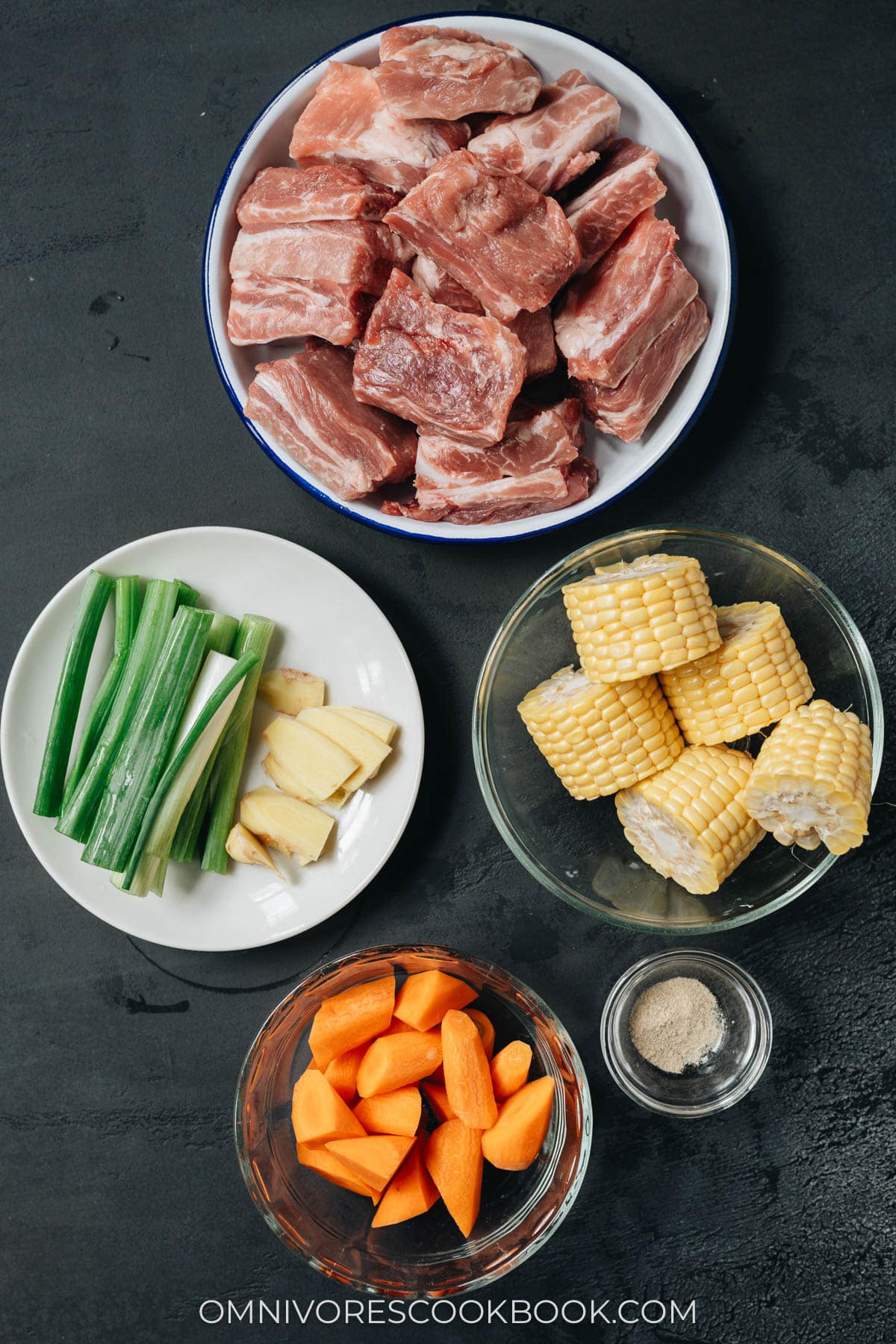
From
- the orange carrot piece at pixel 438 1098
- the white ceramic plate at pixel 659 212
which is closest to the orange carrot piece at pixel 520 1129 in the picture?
the orange carrot piece at pixel 438 1098

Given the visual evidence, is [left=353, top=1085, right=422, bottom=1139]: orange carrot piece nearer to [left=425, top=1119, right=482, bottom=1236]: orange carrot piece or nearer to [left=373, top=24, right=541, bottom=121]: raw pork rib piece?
[left=425, top=1119, right=482, bottom=1236]: orange carrot piece

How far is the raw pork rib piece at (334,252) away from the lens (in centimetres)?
199

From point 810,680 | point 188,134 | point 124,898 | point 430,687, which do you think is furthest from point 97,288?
point 810,680

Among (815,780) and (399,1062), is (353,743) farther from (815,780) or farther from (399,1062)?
(815,780)

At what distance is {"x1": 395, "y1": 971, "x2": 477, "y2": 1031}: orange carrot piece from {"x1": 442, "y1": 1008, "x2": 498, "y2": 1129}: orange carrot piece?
51mm

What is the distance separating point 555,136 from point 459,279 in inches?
14.2

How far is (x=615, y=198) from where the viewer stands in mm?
1947

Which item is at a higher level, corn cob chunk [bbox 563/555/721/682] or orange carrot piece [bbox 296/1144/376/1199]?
corn cob chunk [bbox 563/555/721/682]

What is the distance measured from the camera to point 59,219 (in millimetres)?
2285

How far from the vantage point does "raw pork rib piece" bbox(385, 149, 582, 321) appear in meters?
1.90

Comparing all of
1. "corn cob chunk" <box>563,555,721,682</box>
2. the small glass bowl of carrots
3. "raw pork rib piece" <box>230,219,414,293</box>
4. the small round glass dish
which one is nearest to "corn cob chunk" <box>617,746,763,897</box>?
"corn cob chunk" <box>563,555,721,682</box>

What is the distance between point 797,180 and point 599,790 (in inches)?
60.3

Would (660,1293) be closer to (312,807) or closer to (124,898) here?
(312,807)

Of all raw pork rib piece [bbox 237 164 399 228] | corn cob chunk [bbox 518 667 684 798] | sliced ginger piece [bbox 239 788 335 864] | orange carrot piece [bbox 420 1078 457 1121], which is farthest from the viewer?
sliced ginger piece [bbox 239 788 335 864]
